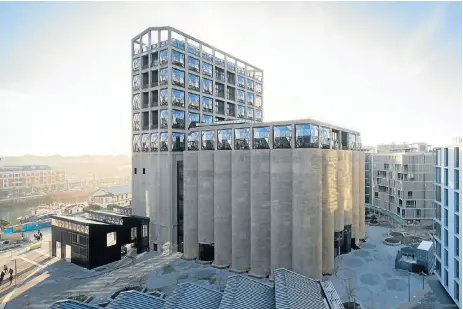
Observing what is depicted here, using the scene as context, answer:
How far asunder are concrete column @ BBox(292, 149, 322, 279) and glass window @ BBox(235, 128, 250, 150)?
27.5 feet

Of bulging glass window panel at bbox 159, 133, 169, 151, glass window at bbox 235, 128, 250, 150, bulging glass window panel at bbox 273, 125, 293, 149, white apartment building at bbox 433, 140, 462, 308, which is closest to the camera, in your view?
white apartment building at bbox 433, 140, 462, 308

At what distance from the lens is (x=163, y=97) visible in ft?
173

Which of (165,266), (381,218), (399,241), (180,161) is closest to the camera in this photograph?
(165,266)

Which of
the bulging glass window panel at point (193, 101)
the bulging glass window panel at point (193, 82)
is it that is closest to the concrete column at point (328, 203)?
the bulging glass window panel at point (193, 101)

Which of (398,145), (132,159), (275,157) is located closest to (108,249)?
(132,159)

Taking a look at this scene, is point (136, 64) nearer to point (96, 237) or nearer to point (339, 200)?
point (96, 237)

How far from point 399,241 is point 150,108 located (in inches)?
2193

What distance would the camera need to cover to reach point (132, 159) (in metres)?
57.3

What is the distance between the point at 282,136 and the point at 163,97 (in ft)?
82.8

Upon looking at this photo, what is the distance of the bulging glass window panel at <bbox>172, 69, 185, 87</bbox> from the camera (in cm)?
5269

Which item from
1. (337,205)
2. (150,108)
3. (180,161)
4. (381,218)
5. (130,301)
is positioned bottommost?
(381,218)

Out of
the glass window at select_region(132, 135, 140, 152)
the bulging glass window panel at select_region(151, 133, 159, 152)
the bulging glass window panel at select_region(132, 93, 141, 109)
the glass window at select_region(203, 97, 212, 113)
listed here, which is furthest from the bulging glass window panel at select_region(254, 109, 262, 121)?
the glass window at select_region(132, 135, 140, 152)

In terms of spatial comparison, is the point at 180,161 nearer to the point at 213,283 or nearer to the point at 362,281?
the point at 213,283

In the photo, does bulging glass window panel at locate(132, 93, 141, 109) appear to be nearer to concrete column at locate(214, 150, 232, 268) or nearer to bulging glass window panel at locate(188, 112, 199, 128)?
bulging glass window panel at locate(188, 112, 199, 128)
